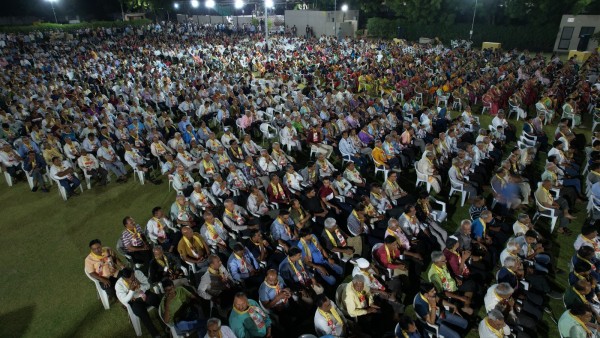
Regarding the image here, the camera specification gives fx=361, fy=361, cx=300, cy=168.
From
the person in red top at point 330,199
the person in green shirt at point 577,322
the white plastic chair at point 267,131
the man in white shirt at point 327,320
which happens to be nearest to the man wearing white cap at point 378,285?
the man in white shirt at point 327,320

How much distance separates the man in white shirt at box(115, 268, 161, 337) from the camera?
15.2ft

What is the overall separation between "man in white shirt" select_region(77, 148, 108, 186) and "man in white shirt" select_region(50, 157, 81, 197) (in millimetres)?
284

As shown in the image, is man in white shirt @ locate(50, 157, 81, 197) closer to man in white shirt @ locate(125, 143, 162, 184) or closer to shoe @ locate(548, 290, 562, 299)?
man in white shirt @ locate(125, 143, 162, 184)

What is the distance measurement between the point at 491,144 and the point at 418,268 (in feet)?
17.1

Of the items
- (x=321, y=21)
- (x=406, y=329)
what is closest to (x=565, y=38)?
(x=321, y=21)

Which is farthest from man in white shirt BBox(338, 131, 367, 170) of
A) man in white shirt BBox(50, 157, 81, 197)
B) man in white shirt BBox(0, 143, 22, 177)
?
man in white shirt BBox(0, 143, 22, 177)

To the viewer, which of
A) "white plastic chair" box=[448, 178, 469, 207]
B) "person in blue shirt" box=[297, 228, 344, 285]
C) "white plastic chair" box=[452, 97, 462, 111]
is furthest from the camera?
"white plastic chair" box=[452, 97, 462, 111]

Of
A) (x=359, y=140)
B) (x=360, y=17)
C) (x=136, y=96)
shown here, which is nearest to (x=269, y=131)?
(x=359, y=140)

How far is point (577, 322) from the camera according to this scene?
13.1 ft

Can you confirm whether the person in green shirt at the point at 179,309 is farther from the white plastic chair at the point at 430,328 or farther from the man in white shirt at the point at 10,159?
the man in white shirt at the point at 10,159

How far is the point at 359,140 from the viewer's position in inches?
381

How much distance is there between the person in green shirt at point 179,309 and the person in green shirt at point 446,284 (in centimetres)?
312

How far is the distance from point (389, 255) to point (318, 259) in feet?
3.43

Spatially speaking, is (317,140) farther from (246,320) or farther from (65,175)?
(246,320)
